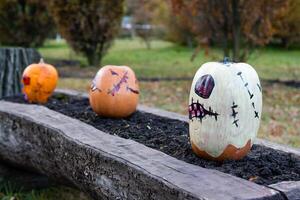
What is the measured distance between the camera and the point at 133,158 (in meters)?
2.56

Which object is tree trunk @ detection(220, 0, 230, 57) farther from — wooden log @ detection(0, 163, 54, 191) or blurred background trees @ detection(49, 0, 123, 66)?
wooden log @ detection(0, 163, 54, 191)

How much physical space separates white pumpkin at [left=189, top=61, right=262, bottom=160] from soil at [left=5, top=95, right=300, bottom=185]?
3.3 inches

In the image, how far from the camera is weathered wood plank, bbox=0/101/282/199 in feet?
7.07

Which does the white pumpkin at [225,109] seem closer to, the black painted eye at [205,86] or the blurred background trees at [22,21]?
the black painted eye at [205,86]

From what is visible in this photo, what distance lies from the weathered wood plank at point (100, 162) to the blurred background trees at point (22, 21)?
1216 cm

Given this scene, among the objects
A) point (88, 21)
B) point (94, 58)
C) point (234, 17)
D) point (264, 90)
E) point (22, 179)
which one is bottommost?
point (264, 90)

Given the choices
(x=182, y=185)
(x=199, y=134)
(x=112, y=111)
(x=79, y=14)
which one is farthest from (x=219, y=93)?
(x=79, y=14)

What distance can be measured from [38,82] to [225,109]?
2.30 m

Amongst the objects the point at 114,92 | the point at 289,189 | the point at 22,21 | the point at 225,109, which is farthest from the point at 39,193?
the point at 22,21

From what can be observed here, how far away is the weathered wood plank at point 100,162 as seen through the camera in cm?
215

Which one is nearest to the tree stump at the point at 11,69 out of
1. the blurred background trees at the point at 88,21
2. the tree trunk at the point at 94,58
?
the blurred background trees at the point at 88,21

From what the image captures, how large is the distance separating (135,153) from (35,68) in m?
2.09

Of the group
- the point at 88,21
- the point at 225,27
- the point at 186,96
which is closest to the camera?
the point at 186,96

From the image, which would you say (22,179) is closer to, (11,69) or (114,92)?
(114,92)
